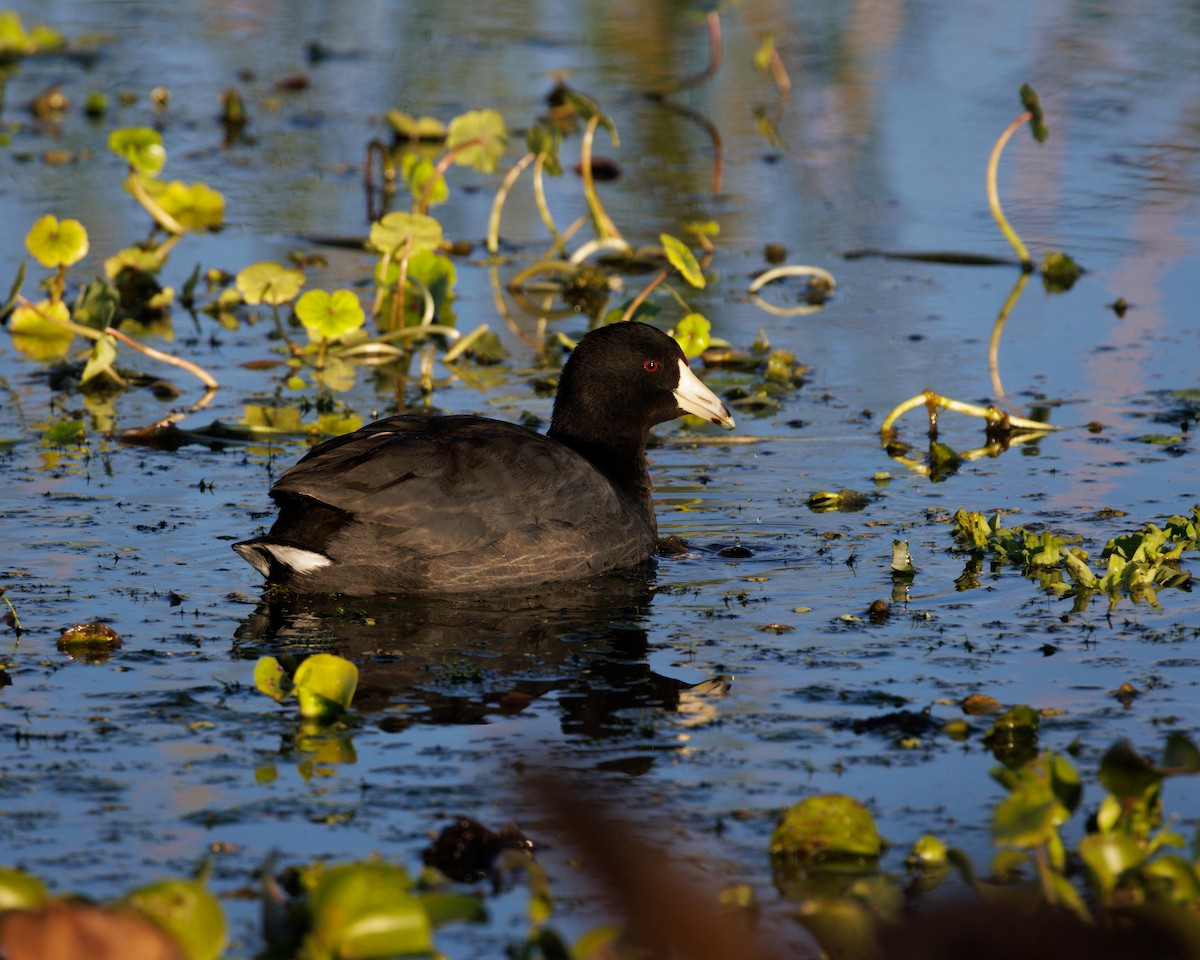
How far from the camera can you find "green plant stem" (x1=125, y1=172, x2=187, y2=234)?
10.3 meters

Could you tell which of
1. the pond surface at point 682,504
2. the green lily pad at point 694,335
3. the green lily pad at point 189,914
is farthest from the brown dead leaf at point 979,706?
the green lily pad at point 694,335

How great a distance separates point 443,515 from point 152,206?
4895 mm

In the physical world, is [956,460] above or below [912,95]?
below

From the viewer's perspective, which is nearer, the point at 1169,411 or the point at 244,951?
the point at 244,951

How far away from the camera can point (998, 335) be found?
959cm

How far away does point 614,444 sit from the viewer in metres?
7.12

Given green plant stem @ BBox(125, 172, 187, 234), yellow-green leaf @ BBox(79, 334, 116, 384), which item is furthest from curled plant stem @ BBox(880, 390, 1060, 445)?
green plant stem @ BBox(125, 172, 187, 234)

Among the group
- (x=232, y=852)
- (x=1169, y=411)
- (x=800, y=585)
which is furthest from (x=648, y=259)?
(x=232, y=852)

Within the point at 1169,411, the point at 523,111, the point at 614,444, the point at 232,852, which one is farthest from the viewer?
the point at 523,111

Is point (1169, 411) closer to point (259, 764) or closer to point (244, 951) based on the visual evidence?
point (259, 764)

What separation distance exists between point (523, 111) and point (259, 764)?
10.2 metres

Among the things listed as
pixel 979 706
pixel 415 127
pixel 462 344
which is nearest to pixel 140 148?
pixel 462 344

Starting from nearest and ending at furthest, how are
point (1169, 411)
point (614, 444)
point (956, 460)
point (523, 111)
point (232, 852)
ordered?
point (232, 852), point (614, 444), point (956, 460), point (1169, 411), point (523, 111)

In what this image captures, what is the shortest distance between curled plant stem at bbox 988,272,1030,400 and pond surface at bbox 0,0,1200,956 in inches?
2.3
